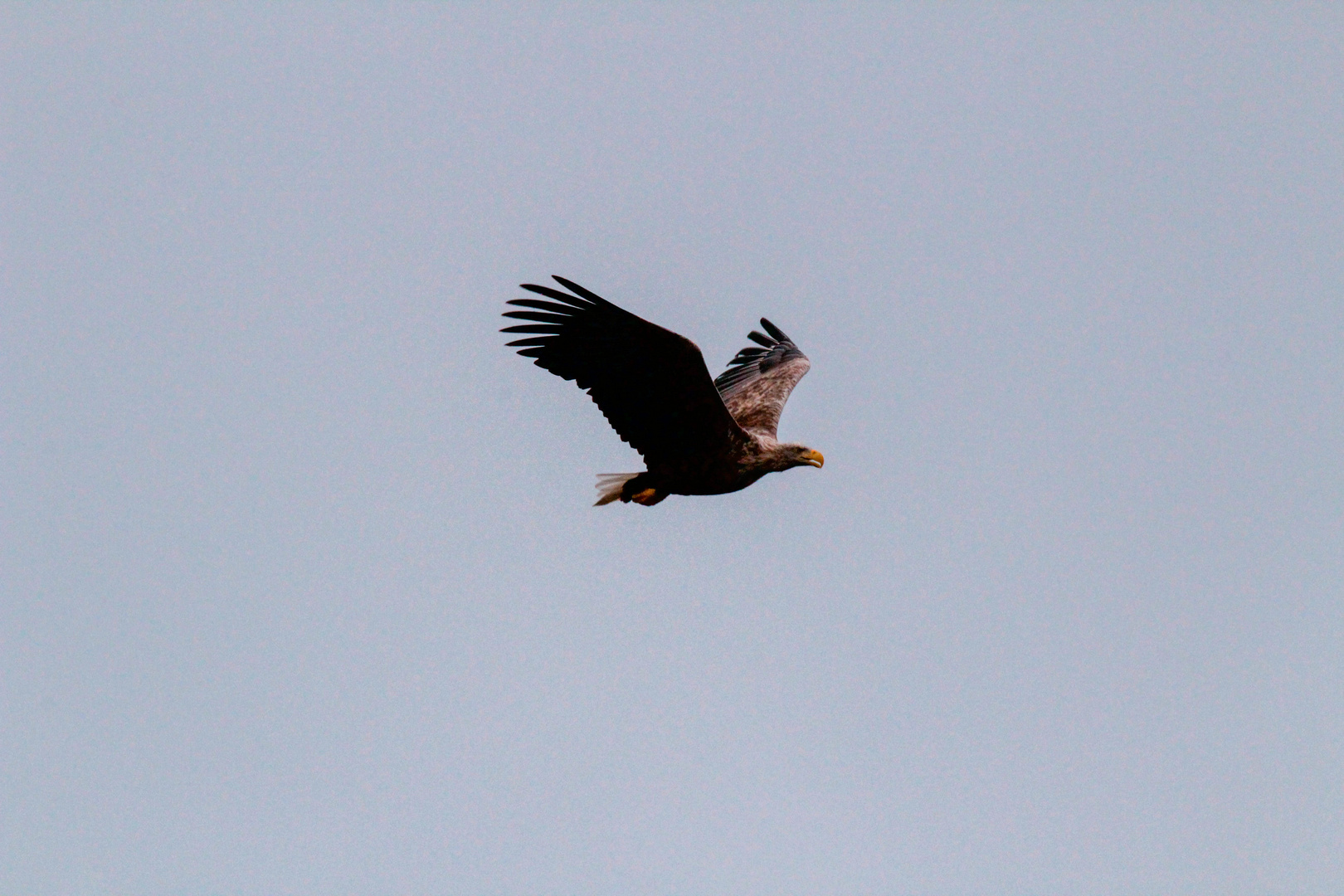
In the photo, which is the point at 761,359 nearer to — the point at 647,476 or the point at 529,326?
the point at 647,476

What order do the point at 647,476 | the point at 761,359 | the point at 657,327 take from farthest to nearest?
the point at 761,359, the point at 647,476, the point at 657,327

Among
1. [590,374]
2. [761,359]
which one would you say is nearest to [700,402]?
[590,374]

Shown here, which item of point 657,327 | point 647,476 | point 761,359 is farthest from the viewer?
point 761,359

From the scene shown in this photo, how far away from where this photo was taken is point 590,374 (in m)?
12.8

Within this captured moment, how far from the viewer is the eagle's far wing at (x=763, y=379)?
15.4 metres

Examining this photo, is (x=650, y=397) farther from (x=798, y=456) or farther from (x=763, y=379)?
(x=763, y=379)

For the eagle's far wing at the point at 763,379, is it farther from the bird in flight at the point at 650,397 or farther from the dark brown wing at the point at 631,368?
the dark brown wing at the point at 631,368

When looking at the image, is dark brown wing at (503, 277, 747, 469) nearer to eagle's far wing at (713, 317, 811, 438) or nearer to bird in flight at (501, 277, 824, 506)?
bird in flight at (501, 277, 824, 506)

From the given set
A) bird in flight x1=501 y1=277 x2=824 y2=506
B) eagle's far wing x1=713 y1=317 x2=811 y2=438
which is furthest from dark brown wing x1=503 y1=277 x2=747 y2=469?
eagle's far wing x1=713 y1=317 x2=811 y2=438

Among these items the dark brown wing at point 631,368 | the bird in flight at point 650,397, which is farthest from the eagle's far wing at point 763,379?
the dark brown wing at point 631,368

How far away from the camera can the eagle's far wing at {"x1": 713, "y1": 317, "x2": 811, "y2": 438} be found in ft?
50.7

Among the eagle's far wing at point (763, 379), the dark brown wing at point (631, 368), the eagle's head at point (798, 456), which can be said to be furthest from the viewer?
the eagle's far wing at point (763, 379)

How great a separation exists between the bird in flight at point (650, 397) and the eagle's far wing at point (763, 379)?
41cm

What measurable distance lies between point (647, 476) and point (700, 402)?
3.92 ft
